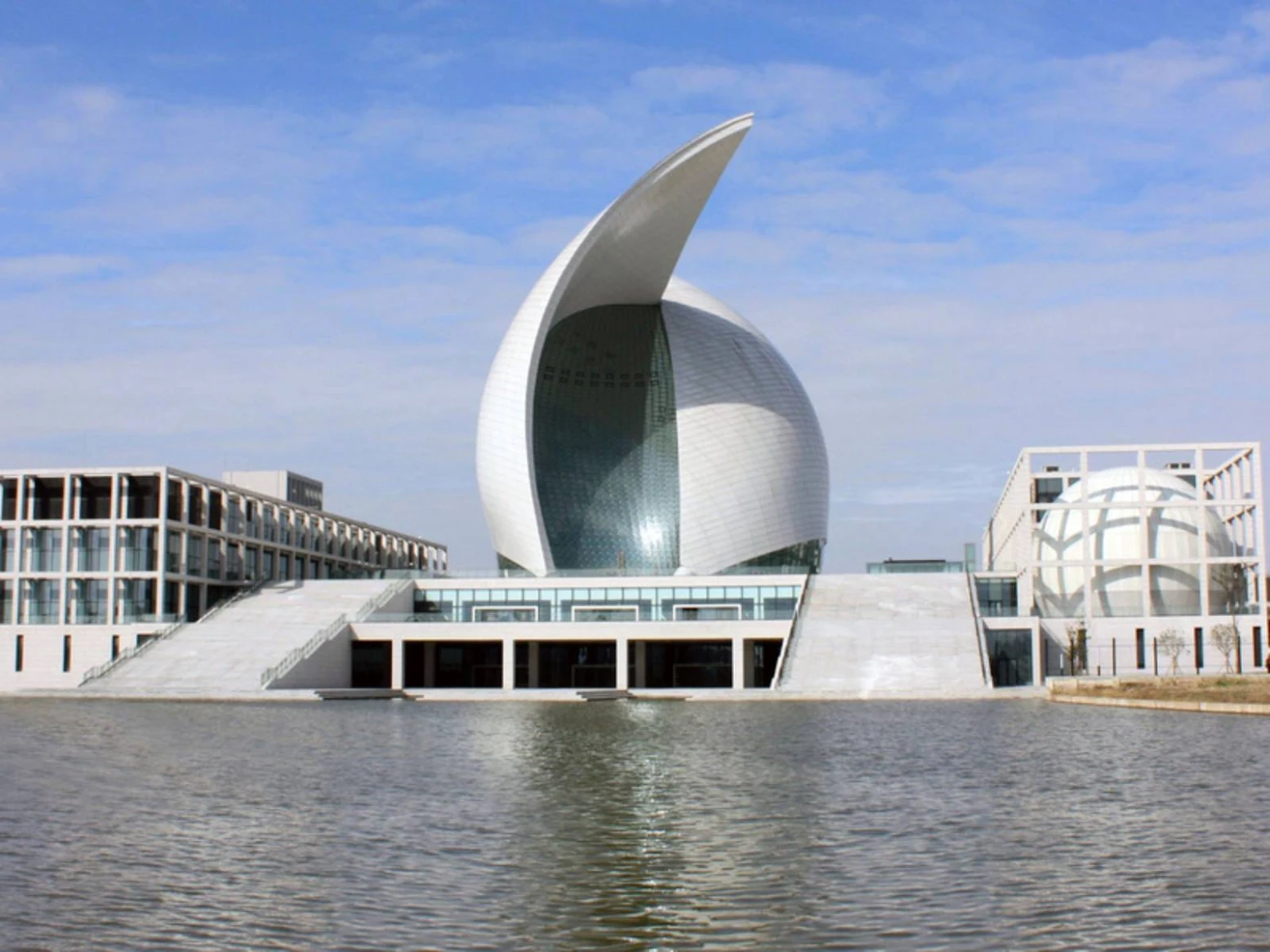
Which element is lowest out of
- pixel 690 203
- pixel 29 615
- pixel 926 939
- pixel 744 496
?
pixel 926 939

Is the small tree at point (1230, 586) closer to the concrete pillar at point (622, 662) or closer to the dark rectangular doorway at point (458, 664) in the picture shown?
the concrete pillar at point (622, 662)

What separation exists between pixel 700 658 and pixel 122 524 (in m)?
23.1

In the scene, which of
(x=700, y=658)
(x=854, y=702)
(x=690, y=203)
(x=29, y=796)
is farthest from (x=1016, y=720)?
(x=690, y=203)

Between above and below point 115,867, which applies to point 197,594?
above

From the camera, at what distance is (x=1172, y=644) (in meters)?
51.2

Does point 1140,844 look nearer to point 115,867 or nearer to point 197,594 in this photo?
point 115,867

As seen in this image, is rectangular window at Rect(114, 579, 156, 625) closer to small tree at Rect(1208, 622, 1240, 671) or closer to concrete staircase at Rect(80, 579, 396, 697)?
concrete staircase at Rect(80, 579, 396, 697)

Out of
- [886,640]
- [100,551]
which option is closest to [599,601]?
[886,640]

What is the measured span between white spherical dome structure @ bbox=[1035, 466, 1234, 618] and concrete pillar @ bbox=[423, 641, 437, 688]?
76.3ft

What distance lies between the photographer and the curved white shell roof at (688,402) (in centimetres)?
6312

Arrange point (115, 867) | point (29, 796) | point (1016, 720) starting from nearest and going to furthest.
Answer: point (115, 867) → point (29, 796) → point (1016, 720)

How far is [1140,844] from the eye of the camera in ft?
49.6

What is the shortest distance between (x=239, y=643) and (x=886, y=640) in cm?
2203

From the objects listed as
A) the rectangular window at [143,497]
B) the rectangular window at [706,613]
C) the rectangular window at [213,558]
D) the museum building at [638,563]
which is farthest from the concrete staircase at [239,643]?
the rectangular window at [706,613]
